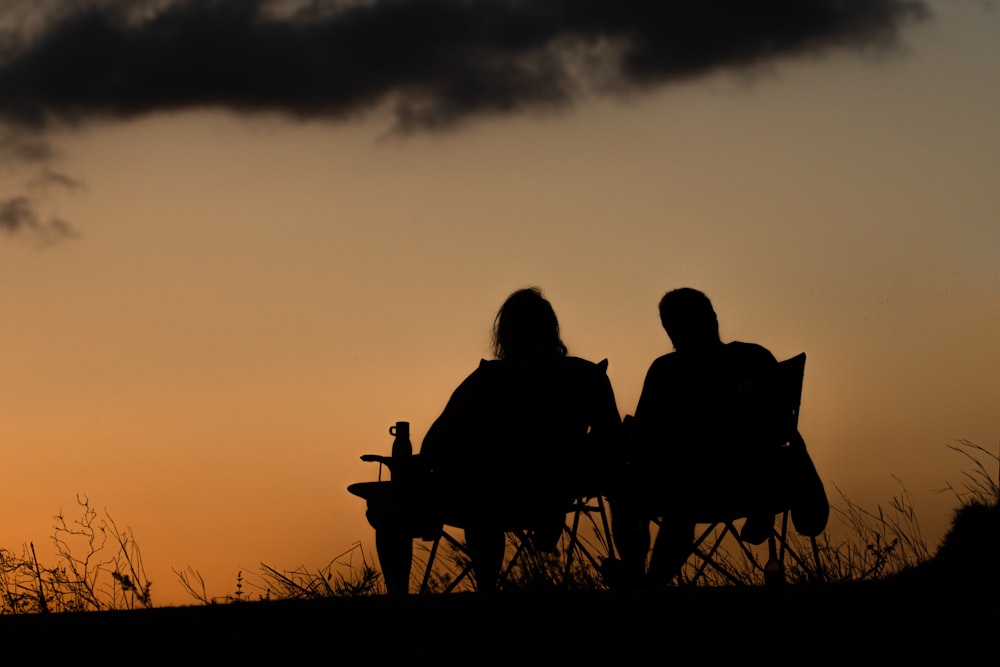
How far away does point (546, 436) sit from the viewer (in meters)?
5.70

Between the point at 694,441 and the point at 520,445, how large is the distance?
2.36 feet

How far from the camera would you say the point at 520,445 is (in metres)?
5.70

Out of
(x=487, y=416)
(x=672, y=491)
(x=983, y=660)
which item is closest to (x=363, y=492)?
(x=487, y=416)

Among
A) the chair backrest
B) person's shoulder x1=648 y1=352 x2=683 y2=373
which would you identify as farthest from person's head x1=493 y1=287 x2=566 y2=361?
the chair backrest

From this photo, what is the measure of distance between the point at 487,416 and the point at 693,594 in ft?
6.28

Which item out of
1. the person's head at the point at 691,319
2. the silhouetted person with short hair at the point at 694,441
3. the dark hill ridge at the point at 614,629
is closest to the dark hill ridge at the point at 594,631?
the dark hill ridge at the point at 614,629

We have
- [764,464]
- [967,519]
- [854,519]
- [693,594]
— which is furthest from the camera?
[854,519]

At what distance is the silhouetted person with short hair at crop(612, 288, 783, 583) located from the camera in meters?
5.65

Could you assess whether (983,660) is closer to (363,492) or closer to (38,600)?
(363,492)

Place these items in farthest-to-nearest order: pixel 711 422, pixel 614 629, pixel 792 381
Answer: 1. pixel 711 422
2. pixel 792 381
3. pixel 614 629

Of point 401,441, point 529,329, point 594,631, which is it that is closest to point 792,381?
point 529,329

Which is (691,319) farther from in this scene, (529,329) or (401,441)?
(401,441)

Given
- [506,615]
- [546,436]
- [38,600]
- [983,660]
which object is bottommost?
[983,660]

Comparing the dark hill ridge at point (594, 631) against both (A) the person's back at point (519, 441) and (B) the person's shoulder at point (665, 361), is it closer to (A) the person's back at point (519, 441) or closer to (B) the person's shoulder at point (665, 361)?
(A) the person's back at point (519, 441)
